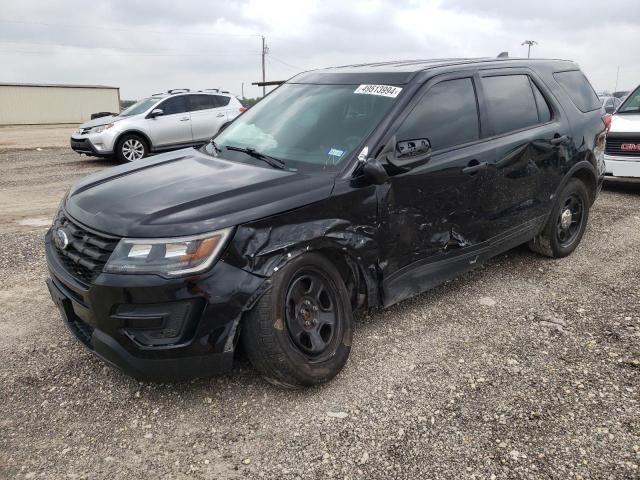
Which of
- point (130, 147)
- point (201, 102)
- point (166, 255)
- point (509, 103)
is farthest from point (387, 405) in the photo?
point (201, 102)

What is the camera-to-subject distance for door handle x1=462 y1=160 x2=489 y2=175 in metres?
3.72

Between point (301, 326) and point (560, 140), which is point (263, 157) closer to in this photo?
point (301, 326)

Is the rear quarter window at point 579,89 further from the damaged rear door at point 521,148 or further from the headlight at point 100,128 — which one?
the headlight at point 100,128

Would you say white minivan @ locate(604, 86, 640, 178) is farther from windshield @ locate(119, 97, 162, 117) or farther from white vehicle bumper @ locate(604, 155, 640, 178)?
windshield @ locate(119, 97, 162, 117)

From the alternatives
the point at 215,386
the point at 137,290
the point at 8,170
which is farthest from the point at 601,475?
the point at 8,170

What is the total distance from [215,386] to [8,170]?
1071 cm

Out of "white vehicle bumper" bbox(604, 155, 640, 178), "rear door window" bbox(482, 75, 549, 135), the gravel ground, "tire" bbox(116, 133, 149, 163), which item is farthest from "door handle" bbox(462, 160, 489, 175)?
"tire" bbox(116, 133, 149, 163)

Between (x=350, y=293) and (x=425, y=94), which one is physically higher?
(x=425, y=94)

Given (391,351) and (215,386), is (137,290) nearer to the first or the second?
(215,386)

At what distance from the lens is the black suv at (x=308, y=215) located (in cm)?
259

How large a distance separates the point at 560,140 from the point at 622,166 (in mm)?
4126

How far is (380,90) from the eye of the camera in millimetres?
3543

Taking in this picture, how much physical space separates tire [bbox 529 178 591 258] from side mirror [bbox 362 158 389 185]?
7.68 ft

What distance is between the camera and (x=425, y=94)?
11.6ft
